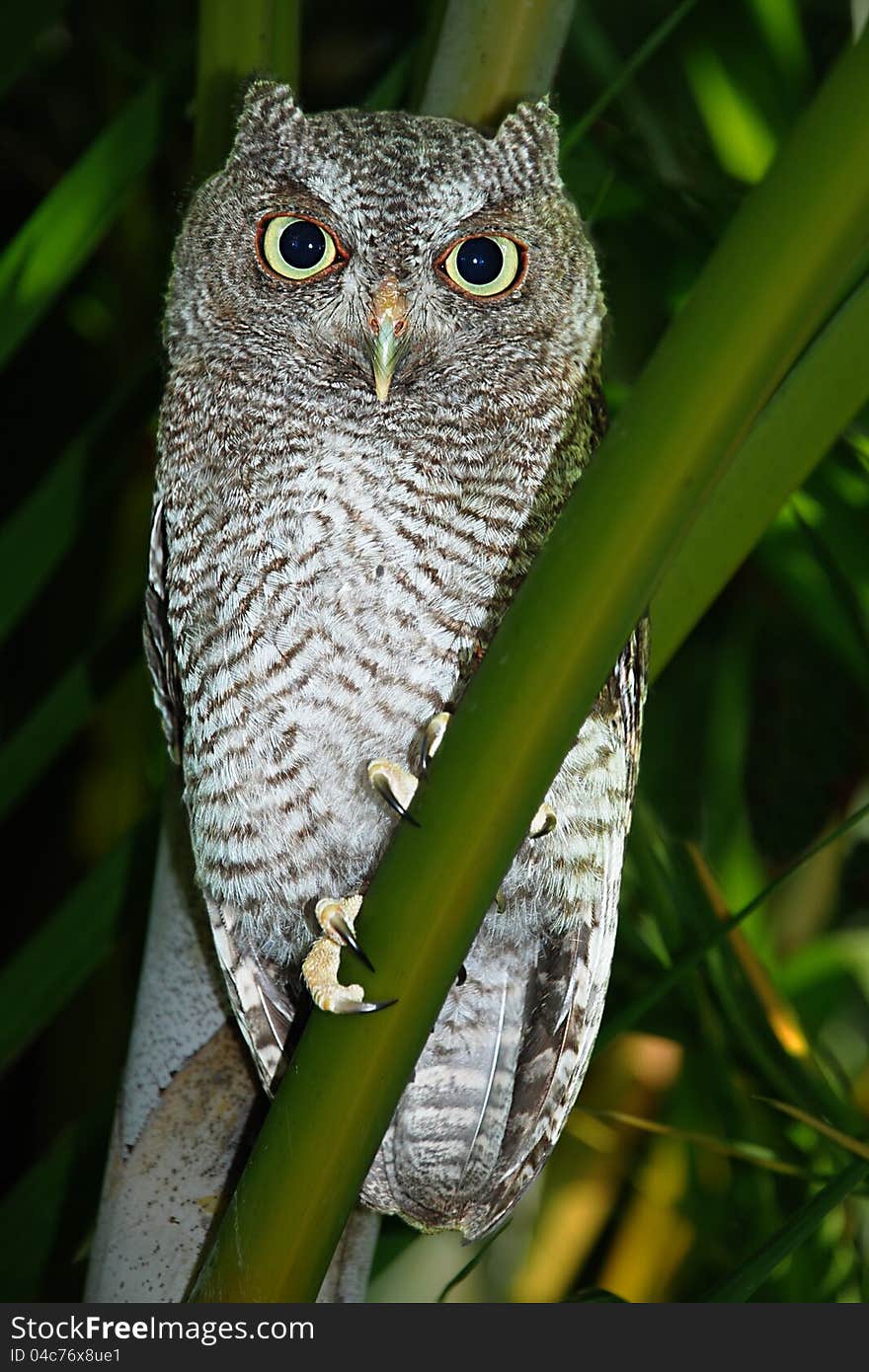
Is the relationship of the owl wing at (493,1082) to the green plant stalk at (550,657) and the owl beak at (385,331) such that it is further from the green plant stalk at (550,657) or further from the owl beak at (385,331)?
the green plant stalk at (550,657)

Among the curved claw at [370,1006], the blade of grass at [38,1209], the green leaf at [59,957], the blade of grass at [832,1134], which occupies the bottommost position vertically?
the blade of grass at [38,1209]

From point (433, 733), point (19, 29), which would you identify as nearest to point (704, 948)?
point (433, 733)

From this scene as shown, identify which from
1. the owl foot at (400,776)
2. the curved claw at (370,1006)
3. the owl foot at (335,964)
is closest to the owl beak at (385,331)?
the owl foot at (400,776)

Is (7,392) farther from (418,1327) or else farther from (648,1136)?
(418,1327)

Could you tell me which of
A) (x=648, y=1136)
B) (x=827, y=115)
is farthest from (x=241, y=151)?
(x=648, y=1136)

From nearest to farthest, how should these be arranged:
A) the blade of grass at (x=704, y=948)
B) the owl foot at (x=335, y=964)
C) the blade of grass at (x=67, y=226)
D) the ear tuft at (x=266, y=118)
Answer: the owl foot at (x=335, y=964) < the blade of grass at (x=704, y=948) < the blade of grass at (x=67, y=226) < the ear tuft at (x=266, y=118)
